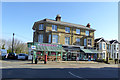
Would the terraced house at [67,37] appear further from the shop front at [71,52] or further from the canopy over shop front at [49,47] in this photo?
the canopy over shop front at [49,47]

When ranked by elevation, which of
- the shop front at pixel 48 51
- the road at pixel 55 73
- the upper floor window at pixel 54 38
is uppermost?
the upper floor window at pixel 54 38

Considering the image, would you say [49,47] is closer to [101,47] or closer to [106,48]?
[101,47]

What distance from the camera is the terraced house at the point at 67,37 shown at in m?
28.5

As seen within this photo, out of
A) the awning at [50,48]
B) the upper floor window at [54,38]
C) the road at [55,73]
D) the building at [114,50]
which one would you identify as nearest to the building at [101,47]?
the building at [114,50]

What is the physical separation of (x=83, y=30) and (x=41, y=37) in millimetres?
11923

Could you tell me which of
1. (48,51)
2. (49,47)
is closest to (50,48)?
(49,47)

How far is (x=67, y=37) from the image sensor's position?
3073cm

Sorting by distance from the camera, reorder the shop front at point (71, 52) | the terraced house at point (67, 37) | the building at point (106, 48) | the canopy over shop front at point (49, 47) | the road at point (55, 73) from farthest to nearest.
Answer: the building at point (106, 48) → the shop front at point (71, 52) → the terraced house at point (67, 37) → the canopy over shop front at point (49, 47) → the road at point (55, 73)

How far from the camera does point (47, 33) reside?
93.1 ft

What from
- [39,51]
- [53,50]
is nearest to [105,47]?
[53,50]

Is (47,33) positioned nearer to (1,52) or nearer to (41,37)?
(41,37)

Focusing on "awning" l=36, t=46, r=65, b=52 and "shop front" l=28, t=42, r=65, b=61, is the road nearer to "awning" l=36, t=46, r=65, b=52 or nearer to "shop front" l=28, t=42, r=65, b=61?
"shop front" l=28, t=42, r=65, b=61

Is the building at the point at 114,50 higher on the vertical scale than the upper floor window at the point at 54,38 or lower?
lower

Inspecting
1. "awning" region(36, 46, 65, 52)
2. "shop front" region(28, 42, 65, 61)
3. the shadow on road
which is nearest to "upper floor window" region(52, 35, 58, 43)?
"shop front" region(28, 42, 65, 61)
